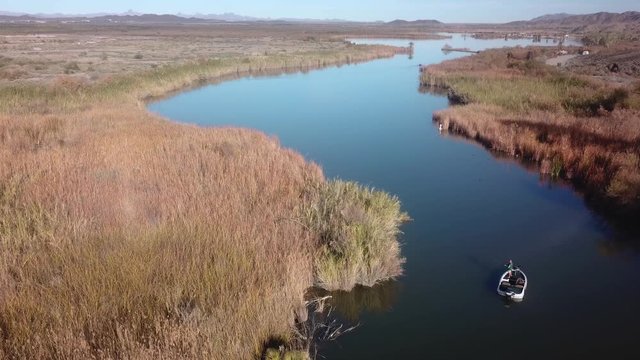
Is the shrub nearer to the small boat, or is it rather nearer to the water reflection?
the water reflection

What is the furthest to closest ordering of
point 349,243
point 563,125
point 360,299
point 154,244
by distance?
point 563,125 → point 349,243 → point 360,299 → point 154,244

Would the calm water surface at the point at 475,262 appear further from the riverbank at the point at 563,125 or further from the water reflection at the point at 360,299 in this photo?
the riverbank at the point at 563,125

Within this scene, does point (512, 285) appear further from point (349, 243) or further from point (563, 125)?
point (563, 125)

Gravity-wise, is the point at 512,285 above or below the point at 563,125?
below

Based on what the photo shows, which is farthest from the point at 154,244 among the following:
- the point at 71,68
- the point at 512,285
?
the point at 71,68

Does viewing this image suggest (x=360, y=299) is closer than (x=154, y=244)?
No

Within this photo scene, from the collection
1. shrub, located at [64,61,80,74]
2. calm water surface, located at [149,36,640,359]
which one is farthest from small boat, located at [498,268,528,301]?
shrub, located at [64,61,80,74]

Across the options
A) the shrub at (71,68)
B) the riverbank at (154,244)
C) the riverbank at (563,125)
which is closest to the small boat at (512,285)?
the riverbank at (154,244)
